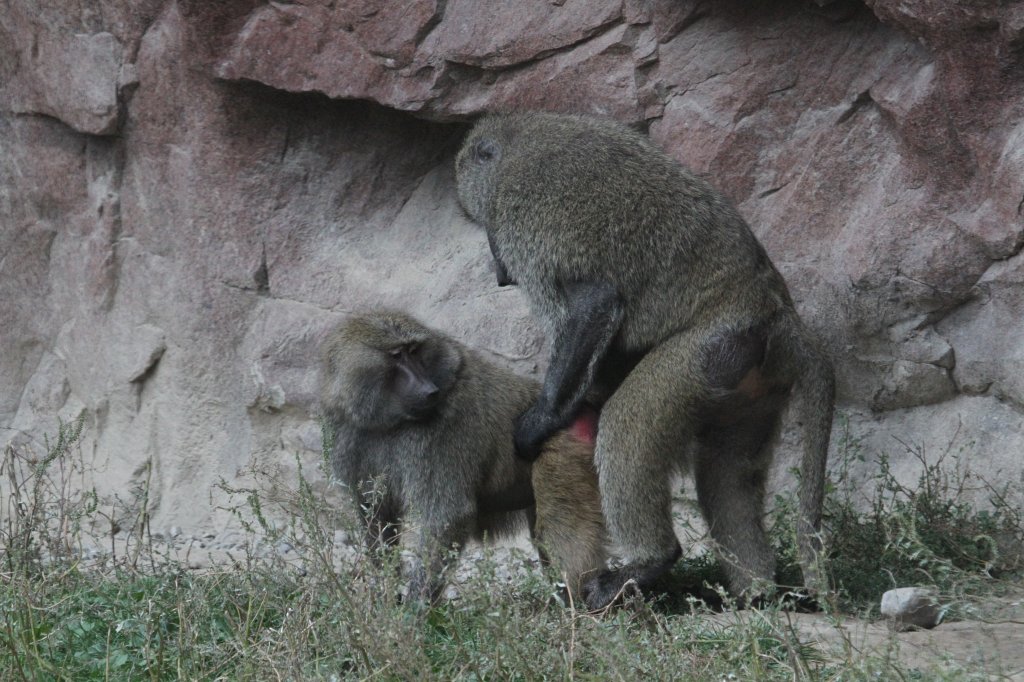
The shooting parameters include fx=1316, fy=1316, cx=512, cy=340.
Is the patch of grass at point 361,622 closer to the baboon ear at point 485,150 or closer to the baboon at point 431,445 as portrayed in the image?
the baboon at point 431,445

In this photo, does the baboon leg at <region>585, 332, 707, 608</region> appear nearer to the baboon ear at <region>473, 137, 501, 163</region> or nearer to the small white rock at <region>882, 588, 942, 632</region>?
the small white rock at <region>882, 588, 942, 632</region>

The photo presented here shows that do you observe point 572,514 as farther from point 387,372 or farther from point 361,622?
point 361,622

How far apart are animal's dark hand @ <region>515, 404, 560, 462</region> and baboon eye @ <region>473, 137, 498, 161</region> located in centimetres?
103

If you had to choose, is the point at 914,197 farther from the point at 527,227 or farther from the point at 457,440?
the point at 457,440

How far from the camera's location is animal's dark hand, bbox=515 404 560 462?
465 centimetres

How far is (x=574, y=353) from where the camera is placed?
457 centimetres

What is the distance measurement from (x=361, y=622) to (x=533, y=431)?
1342mm

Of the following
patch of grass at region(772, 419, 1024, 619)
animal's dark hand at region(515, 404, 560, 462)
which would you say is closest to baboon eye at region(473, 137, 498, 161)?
animal's dark hand at region(515, 404, 560, 462)

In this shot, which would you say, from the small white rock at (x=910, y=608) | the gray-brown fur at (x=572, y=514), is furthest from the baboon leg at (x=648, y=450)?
the small white rock at (x=910, y=608)

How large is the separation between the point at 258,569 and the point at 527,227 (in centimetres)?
152

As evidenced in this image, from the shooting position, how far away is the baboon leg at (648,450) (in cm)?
436

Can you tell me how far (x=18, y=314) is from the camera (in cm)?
734

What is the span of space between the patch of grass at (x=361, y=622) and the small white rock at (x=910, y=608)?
0.50 feet

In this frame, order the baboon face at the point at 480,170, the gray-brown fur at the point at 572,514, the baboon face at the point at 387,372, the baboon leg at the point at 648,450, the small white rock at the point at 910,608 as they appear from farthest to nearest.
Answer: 1. the baboon face at the point at 480,170
2. the gray-brown fur at the point at 572,514
3. the baboon face at the point at 387,372
4. the baboon leg at the point at 648,450
5. the small white rock at the point at 910,608
